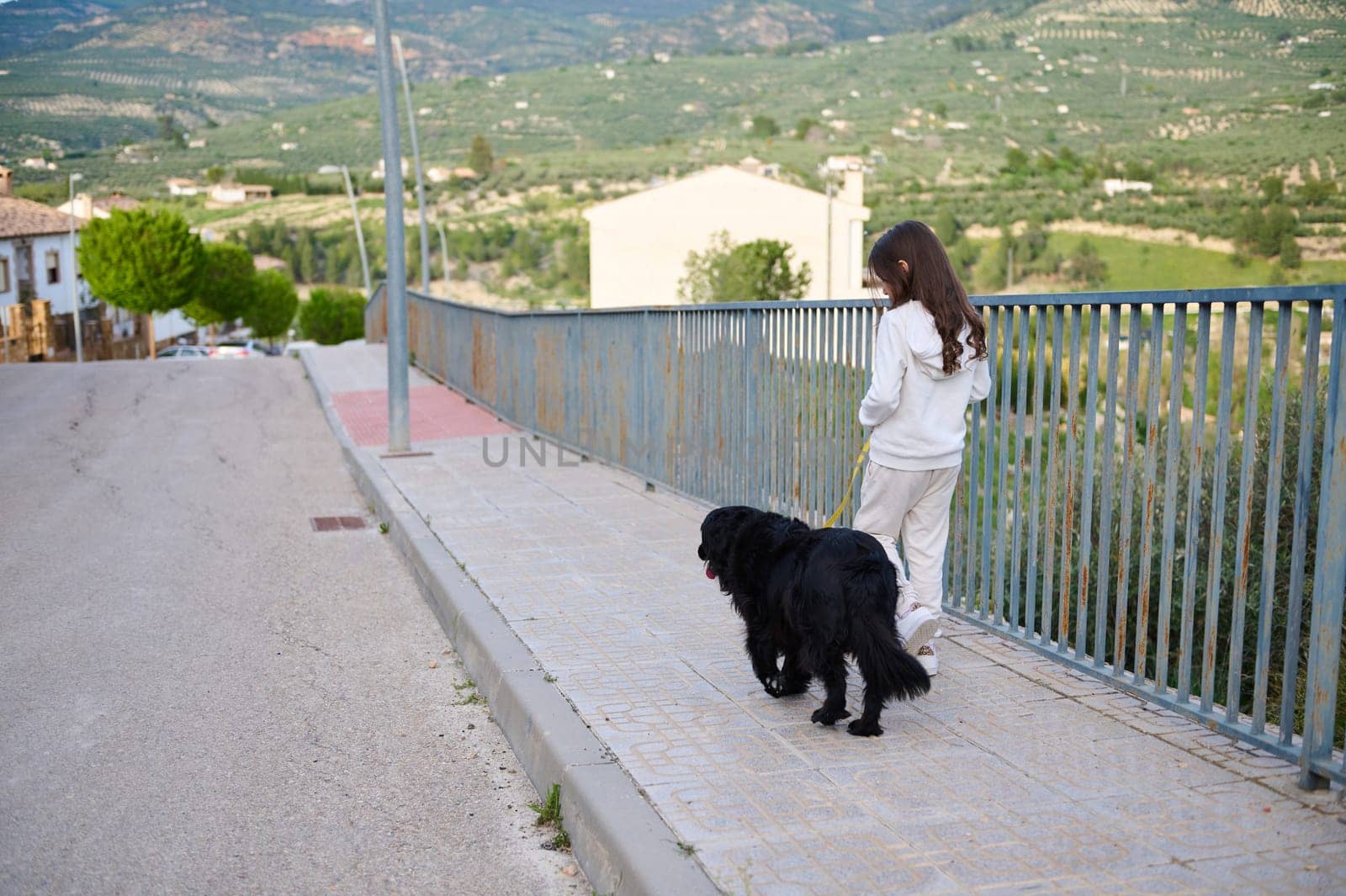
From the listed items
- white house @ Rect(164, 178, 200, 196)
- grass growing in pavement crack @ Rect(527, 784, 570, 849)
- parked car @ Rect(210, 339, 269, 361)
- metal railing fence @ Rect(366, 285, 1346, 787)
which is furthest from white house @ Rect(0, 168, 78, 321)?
grass growing in pavement crack @ Rect(527, 784, 570, 849)

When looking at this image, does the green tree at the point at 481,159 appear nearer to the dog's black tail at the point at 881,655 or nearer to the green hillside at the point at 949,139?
the green hillside at the point at 949,139

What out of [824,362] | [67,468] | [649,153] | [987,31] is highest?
[987,31]

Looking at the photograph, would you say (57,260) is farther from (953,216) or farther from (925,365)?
(925,365)

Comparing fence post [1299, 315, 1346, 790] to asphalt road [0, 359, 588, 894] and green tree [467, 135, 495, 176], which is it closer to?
asphalt road [0, 359, 588, 894]

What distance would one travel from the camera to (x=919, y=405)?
489cm

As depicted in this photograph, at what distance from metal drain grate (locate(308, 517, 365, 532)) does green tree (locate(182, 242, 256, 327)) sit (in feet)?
209

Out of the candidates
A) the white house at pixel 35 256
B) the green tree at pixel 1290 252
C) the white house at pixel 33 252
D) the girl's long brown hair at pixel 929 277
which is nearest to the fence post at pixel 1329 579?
the girl's long brown hair at pixel 929 277

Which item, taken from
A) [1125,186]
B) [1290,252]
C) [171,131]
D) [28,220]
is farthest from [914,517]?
[171,131]

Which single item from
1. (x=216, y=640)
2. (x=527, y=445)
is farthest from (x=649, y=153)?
(x=216, y=640)

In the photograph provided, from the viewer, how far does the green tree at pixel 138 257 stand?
62.3 meters

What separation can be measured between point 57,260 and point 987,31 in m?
84.2

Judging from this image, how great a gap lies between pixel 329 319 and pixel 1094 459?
7530cm

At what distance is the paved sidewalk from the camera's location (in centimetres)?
336

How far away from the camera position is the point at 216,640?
6.45 metres
